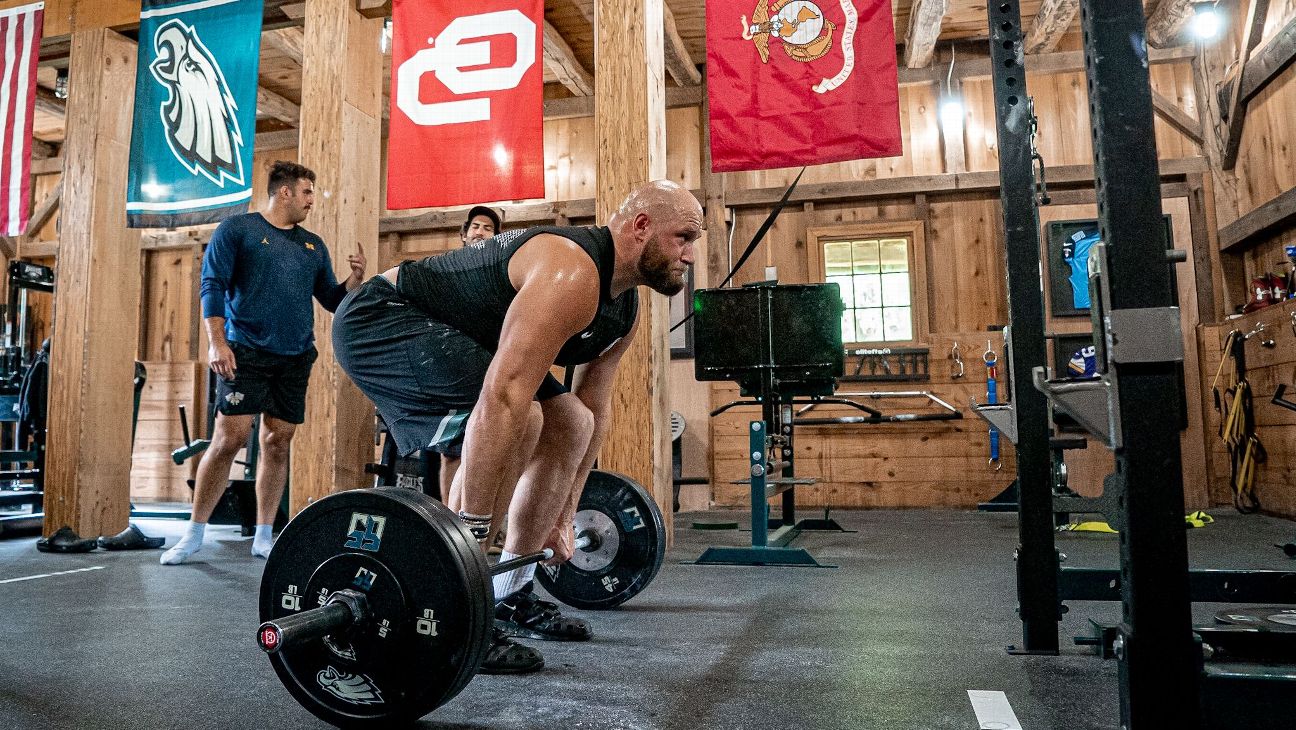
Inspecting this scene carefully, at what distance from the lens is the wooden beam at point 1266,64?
4.36m

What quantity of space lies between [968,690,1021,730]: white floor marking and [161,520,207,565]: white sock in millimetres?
2779

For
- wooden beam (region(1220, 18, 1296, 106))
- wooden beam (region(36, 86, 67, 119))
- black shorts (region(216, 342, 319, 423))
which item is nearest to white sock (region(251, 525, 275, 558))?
black shorts (region(216, 342, 319, 423))

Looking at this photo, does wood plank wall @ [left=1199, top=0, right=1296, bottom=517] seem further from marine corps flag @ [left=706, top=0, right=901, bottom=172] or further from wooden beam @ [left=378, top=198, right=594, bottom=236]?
wooden beam @ [left=378, top=198, right=594, bottom=236]

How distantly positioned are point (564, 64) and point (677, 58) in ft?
2.79

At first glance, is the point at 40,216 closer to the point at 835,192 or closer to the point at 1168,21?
the point at 835,192

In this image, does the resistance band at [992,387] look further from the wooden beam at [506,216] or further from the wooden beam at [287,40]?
the wooden beam at [287,40]

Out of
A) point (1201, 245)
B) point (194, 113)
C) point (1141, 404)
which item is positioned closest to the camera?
point (1141, 404)

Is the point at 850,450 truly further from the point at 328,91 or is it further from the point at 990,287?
the point at 328,91

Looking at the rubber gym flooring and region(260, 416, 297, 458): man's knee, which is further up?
region(260, 416, 297, 458): man's knee

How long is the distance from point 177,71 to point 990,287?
5.03m

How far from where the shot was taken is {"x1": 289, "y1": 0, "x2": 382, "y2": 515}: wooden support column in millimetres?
3195

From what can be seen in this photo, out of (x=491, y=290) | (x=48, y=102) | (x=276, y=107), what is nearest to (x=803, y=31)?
(x=491, y=290)

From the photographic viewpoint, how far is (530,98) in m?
3.21

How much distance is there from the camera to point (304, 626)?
1093mm
